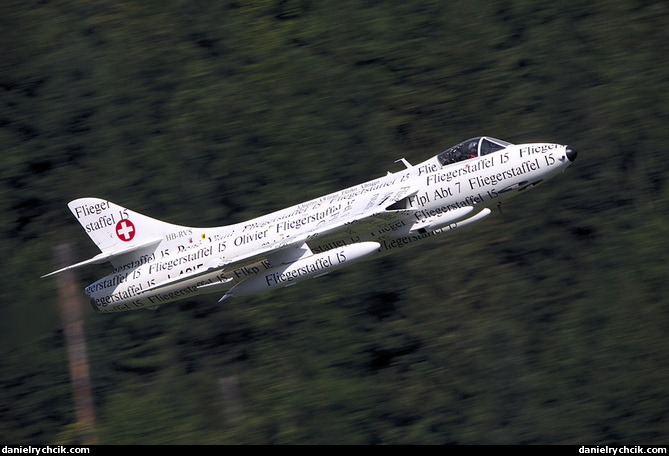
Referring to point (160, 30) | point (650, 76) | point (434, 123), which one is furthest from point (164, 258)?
point (650, 76)

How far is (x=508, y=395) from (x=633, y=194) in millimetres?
7934

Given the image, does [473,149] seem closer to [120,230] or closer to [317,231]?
[317,231]

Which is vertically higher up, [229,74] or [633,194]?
[229,74]

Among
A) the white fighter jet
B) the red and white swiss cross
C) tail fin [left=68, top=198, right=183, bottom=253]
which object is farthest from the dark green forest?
the white fighter jet

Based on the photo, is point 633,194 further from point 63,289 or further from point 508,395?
point 63,289

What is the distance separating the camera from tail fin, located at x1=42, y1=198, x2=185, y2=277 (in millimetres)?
19016

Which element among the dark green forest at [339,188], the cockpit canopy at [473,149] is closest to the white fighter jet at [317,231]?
the cockpit canopy at [473,149]

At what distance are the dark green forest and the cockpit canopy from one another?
8.15m

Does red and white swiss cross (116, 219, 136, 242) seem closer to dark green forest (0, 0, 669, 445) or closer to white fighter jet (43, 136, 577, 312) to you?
white fighter jet (43, 136, 577, 312)

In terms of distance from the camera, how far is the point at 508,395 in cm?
2420

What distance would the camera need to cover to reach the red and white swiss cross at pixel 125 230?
19.2 metres

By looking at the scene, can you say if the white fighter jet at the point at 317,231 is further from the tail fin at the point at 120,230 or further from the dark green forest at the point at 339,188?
the dark green forest at the point at 339,188

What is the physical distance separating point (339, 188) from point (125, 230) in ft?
30.4
